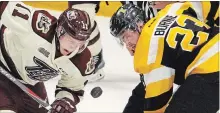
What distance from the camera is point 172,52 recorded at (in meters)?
1.91

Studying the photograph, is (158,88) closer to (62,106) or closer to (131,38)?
(131,38)

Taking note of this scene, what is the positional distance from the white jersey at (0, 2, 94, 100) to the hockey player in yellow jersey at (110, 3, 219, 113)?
36 centimetres

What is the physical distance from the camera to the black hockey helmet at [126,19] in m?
2.08

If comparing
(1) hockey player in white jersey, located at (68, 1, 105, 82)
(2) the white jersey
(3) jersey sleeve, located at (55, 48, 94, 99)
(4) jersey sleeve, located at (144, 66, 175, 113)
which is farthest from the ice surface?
(4) jersey sleeve, located at (144, 66, 175, 113)

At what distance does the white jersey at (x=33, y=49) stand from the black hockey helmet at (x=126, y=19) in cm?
26

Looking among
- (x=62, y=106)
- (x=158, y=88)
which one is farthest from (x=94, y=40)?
(x=158, y=88)

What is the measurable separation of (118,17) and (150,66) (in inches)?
11.4

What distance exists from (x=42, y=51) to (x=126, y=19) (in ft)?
1.23

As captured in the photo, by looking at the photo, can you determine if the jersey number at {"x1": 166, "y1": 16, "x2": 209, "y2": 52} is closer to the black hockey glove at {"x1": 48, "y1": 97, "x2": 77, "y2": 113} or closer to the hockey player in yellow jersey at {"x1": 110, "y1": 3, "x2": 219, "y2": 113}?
the hockey player in yellow jersey at {"x1": 110, "y1": 3, "x2": 219, "y2": 113}

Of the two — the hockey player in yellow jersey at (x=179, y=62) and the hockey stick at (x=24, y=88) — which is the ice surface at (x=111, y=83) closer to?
the hockey stick at (x=24, y=88)

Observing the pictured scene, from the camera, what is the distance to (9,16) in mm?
2172

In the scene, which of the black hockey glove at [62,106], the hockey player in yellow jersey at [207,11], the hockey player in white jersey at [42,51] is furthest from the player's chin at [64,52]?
→ the hockey player in yellow jersey at [207,11]

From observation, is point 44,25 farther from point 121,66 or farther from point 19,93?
point 121,66

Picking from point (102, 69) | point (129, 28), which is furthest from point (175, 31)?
point (102, 69)
